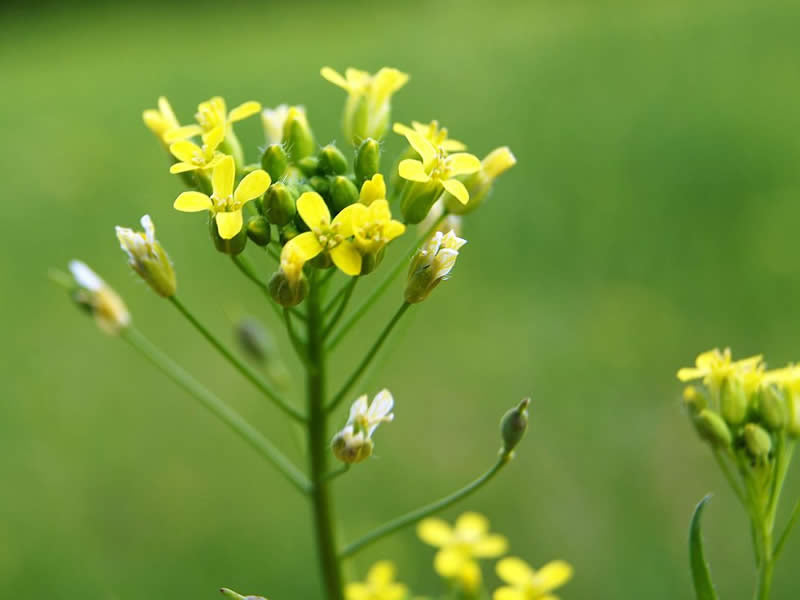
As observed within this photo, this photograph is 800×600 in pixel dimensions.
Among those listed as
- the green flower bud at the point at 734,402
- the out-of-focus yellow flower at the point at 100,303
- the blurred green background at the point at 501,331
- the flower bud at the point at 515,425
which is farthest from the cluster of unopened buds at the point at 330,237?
the blurred green background at the point at 501,331

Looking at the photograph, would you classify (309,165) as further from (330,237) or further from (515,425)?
(515,425)

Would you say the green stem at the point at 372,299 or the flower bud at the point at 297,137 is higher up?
the flower bud at the point at 297,137

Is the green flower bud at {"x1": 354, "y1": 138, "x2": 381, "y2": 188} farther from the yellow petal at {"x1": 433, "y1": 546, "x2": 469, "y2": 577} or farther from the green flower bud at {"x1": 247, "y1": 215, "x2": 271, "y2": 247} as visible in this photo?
the yellow petal at {"x1": 433, "y1": 546, "x2": 469, "y2": 577}

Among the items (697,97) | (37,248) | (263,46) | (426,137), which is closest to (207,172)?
(426,137)

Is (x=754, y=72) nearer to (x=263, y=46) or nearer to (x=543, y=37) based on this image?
(x=543, y=37)

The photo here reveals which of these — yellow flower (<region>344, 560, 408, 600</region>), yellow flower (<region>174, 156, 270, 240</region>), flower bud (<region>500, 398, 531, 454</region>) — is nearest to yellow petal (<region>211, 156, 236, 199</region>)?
yellow flower (<region>174, 156, 270, 240</region>)

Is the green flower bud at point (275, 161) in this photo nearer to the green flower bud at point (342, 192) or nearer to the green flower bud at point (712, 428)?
the green flower bud at point (342, 192)

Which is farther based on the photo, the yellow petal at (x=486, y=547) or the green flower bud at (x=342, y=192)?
the yellow petal at (x=486, y=547)

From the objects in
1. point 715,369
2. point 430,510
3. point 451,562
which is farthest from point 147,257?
point 715,369
